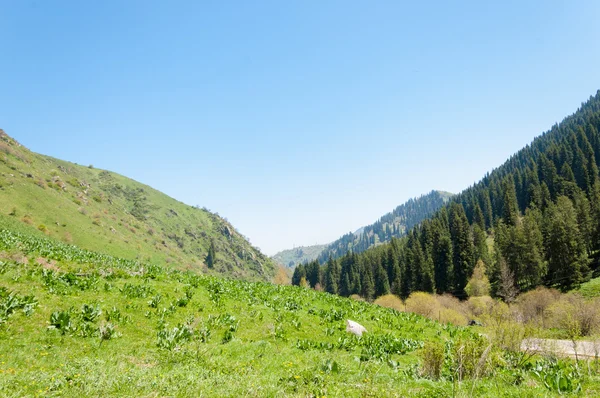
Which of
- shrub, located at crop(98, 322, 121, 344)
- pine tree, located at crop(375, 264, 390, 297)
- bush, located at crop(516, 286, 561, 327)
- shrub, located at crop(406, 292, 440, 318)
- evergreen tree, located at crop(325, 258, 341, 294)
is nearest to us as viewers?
shrub, located at crop(98, 322, 121, 344)

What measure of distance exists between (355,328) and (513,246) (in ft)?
292

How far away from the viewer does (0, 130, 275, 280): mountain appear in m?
57.0

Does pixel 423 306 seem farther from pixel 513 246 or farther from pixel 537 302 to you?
pixel 513 246

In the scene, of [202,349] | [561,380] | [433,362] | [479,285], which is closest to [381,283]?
[479,285]

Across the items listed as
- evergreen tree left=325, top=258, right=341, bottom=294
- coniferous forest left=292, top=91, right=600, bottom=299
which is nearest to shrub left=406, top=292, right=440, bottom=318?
coniferous forest left=292, top=91, right=600, bottom=299

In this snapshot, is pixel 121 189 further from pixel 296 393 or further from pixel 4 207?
pixel 296 393

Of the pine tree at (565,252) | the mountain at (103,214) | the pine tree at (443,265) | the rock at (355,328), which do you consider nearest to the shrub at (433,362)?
the rock at (355,328)

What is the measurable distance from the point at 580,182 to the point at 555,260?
6800cm

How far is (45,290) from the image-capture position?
13.8 m

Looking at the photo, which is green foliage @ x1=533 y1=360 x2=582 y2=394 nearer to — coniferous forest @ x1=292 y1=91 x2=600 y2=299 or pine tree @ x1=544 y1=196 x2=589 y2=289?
coniferous forest @ x1=292 y1=91 x2=600 y2=299

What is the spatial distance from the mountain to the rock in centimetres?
4880

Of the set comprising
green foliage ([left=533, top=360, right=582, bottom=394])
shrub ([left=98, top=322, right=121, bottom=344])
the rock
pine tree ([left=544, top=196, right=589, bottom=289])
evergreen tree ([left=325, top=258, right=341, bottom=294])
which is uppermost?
pine tree ([left=544, top=196, right=589, bottom=289])

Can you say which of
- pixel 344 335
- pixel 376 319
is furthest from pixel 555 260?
pixel 344 335

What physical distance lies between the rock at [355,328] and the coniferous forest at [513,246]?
226ft
